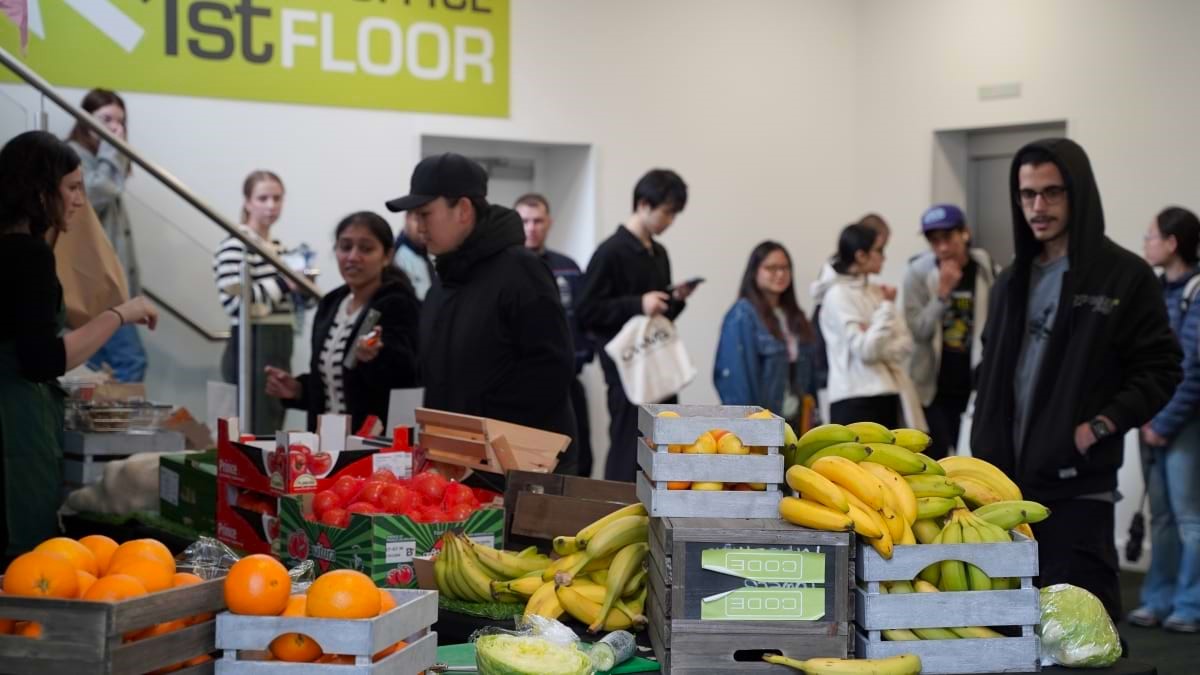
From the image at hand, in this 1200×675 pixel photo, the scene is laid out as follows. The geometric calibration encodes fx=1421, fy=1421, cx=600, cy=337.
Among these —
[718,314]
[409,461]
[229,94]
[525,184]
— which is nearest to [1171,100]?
[718,314]

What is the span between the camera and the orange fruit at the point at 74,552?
1.93 metres

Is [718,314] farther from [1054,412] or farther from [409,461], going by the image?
[409,461]

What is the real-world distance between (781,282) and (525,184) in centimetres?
194

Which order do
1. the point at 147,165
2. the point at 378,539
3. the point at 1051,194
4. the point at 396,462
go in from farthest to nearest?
the point at 147,165 < the point at 1051,194 < the point at 396,462 < the point at 378,539

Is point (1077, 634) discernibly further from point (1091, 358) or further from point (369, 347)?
point (369, 347)

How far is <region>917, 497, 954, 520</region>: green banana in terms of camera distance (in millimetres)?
2330

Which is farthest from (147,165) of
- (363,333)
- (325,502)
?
(325,502)

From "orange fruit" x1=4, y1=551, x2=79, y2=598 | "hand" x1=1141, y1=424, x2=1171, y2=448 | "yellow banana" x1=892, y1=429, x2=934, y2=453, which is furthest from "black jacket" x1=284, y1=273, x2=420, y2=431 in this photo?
"hand" x1=1141, y1=424, x2=1171, y2=448

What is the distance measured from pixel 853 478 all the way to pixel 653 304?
3.98m

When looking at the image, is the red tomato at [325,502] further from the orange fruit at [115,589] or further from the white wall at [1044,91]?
the white wall at [1044,91]

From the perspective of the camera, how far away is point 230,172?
6895 millimetres

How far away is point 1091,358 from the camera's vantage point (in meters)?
3.72

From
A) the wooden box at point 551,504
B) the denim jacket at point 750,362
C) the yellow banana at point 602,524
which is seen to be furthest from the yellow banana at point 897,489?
the denim jacket at point 750,362

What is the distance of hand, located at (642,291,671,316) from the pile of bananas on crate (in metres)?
3.57
